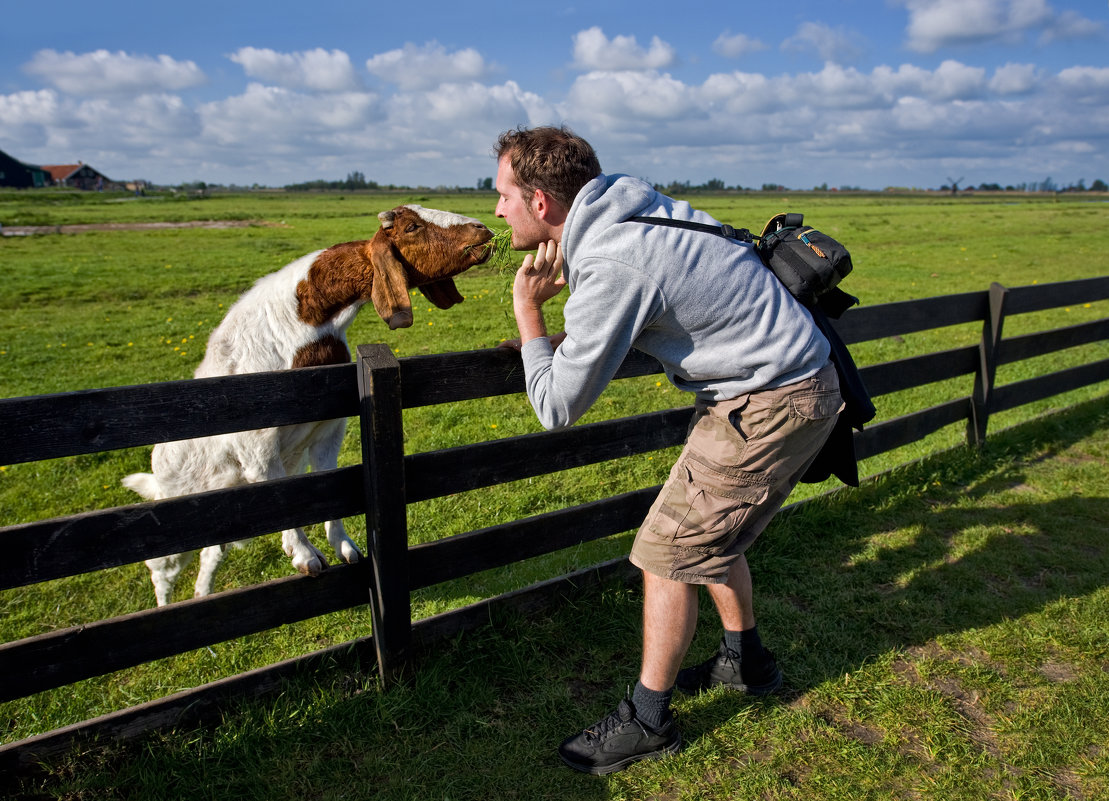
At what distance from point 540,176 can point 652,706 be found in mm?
2089

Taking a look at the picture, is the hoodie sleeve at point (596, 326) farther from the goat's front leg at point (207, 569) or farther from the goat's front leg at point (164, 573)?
the goat's front leg at point (164, 573)

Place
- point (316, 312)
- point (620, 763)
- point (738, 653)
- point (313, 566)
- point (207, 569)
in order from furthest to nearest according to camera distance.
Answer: point (207, 569) < point (316, 312) < point (738, 653) < point (313, 566) < point (620, 763)

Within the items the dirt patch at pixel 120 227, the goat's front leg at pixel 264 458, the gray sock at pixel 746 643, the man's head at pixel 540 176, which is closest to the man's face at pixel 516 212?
the man's head at pixel 540 176

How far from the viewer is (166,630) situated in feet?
9.46

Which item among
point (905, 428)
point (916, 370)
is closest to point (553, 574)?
point (905, 428)

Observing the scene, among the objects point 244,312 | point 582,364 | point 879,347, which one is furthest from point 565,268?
point 879,347

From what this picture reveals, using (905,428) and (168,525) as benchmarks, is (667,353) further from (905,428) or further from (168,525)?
(905,428)

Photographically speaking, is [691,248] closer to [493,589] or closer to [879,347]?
[493,589]

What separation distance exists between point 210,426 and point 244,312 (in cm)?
116

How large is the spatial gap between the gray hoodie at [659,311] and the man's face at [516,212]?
0.16 meters

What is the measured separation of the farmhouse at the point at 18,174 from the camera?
97.9 m

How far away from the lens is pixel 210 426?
2.80m

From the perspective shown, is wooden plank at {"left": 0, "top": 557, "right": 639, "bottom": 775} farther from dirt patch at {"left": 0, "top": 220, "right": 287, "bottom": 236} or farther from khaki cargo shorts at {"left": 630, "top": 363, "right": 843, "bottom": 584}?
dirt patch at {"left": 0, "top": 220, "right": 287, "bottom": 236}

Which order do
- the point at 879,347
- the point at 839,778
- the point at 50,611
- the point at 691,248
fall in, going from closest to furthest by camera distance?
1. the point at 691,248
2. the point at 839,778
3. the point at 50,611
4. the point at 879,347
